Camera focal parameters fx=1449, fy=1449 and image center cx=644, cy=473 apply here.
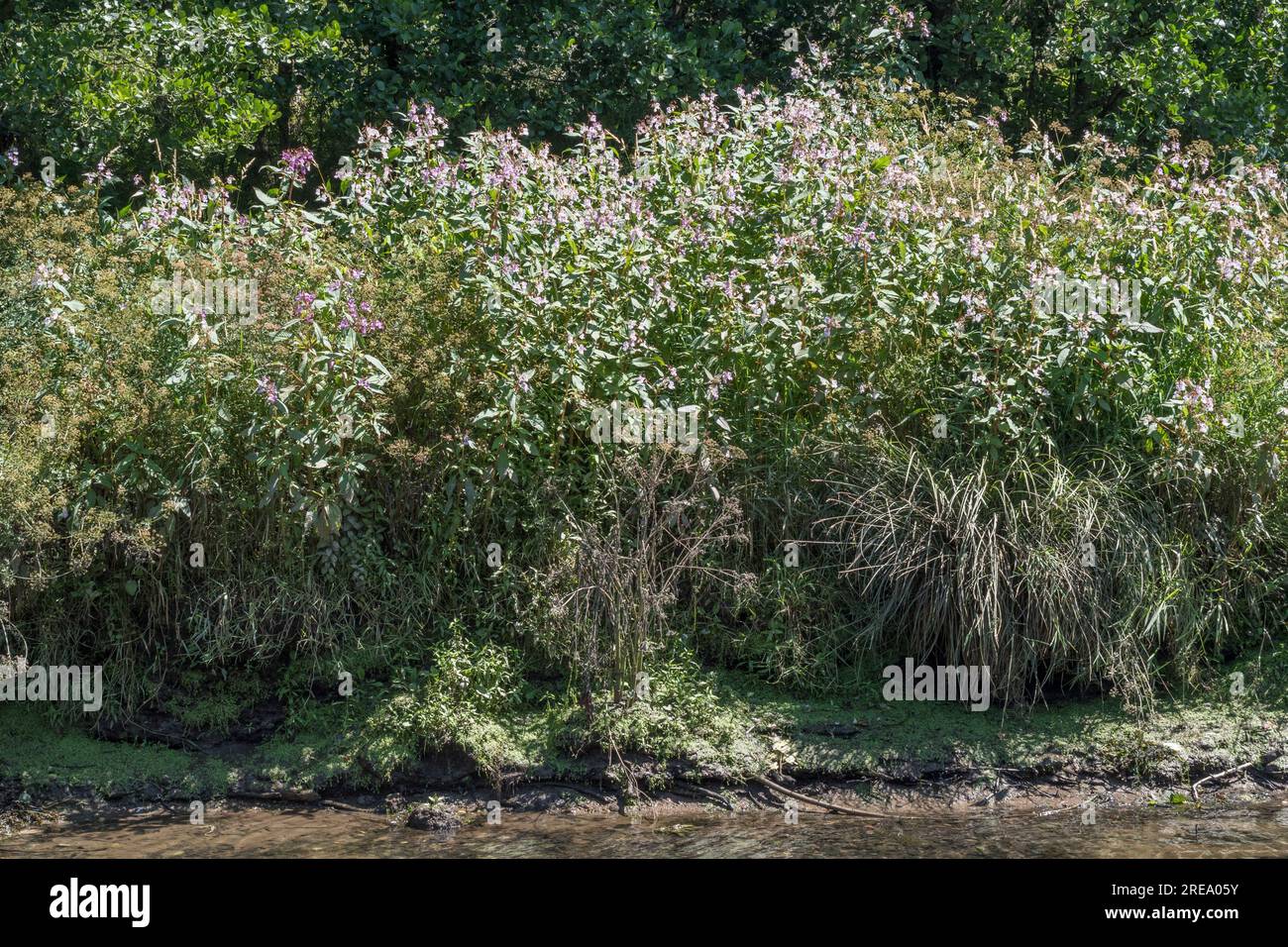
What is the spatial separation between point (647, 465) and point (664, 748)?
1358 millimetres

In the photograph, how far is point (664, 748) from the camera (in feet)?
21.0

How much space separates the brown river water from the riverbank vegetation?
0.34 meters

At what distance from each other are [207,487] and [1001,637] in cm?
365

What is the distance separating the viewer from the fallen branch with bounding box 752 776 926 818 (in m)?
6.23

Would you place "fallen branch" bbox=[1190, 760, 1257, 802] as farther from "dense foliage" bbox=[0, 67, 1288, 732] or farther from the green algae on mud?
"dense foliage" bbox=[0, 67, 1288, 732]

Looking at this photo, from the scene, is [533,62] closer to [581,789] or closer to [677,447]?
[677,447]

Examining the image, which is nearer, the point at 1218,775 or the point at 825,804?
the point at 825,804

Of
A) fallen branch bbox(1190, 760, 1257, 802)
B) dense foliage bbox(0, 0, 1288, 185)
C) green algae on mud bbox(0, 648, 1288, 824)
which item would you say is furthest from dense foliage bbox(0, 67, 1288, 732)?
dense foliage bbox(0, 0, 1288, 185)

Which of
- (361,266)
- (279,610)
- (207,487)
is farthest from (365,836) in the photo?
(361,266)

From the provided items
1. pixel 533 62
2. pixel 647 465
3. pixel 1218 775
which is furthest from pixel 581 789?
pixel 533 62

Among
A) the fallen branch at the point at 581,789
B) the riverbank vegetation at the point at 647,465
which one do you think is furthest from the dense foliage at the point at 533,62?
the fallen branch at the point at 581,789

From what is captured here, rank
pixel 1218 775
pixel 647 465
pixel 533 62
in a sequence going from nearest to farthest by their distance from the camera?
pixel 1218 775 → pixel 647 465 → pixel 533 62

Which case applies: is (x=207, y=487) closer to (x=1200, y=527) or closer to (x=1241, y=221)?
(x=1200, y=527)
